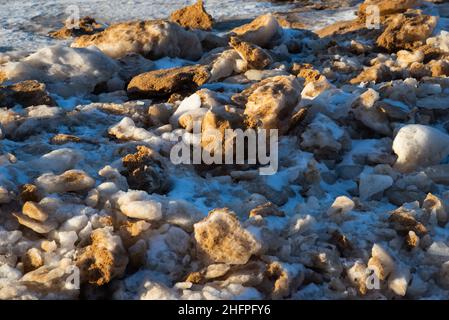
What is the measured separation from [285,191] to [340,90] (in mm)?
1393

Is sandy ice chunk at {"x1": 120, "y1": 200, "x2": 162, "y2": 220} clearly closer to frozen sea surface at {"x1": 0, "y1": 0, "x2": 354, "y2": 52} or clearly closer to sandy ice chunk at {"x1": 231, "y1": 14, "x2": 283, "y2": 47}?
sandy ice chunk at {"x1": 231, "y1": 14, "x2": 283, "y2": 47}

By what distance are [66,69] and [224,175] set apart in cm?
211

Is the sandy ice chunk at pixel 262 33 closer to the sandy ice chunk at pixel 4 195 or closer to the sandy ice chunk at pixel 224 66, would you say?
the sandy ice chunk at pixel 224 66

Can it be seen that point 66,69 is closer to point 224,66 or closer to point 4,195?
point 224,66

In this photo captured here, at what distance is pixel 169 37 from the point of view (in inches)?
233

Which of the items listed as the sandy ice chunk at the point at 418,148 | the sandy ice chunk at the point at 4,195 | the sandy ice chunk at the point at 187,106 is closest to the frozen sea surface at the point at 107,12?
the sandy ice chunk at the point at 187,106

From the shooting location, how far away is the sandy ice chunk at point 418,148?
396cm

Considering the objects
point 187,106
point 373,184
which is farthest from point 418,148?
point 187,106

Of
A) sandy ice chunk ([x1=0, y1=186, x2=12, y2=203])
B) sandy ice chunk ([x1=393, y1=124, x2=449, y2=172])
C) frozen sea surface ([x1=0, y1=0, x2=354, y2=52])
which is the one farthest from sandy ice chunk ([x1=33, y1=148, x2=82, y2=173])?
frozen sea surface ([x1=0, y1=0, x2=354, y2=52])

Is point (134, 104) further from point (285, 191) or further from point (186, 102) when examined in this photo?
→ point (285, 191)

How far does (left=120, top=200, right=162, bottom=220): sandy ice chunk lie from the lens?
122 inches

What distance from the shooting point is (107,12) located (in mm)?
8008
